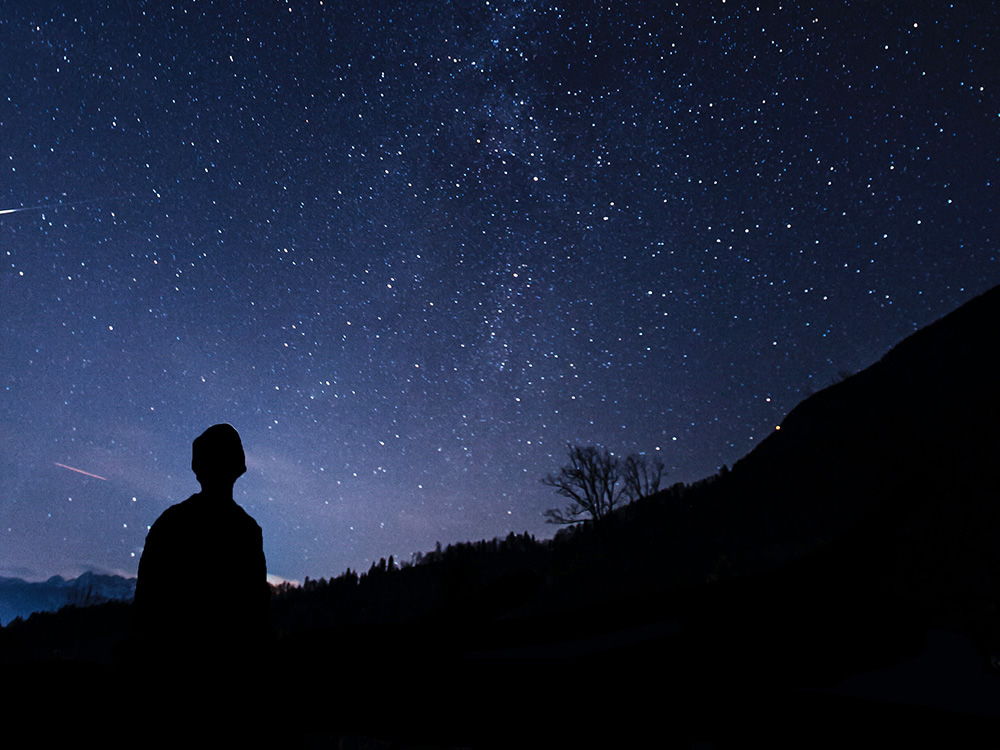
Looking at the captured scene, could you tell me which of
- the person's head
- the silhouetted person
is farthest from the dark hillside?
the person's head

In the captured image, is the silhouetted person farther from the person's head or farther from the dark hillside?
the dark hillside

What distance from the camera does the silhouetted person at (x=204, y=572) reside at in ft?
6.84

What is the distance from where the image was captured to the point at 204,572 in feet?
7.29

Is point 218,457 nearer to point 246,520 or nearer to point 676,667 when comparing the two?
point 246,520

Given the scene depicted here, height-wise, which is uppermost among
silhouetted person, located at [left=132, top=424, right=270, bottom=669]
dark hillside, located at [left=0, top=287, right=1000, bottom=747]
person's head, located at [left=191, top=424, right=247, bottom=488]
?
person's head, located at [left=191, top=424, right=247, bottom=488]

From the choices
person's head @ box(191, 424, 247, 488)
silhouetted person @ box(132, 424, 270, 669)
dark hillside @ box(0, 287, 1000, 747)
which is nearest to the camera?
dark hillside @ box(0, 287, 1000, 747)

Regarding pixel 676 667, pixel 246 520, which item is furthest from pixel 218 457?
pixel 676 667

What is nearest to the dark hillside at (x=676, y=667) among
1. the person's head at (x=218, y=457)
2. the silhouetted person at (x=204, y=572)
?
the silhouetted person at (x=204, y=572)

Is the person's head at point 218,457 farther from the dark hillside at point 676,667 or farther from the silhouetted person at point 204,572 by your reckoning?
the dark hillside at point 676,667

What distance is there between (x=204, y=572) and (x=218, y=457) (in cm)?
60

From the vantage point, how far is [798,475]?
62031mm

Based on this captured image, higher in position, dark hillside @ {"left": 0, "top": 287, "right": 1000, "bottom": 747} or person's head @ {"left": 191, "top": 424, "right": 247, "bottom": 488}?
person's head @ {"left": 191, "top": 424, "right": 247, "bottom": 488}

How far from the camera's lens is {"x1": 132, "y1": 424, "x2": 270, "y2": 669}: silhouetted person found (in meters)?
2.08

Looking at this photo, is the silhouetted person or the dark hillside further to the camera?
the silhouetted person
